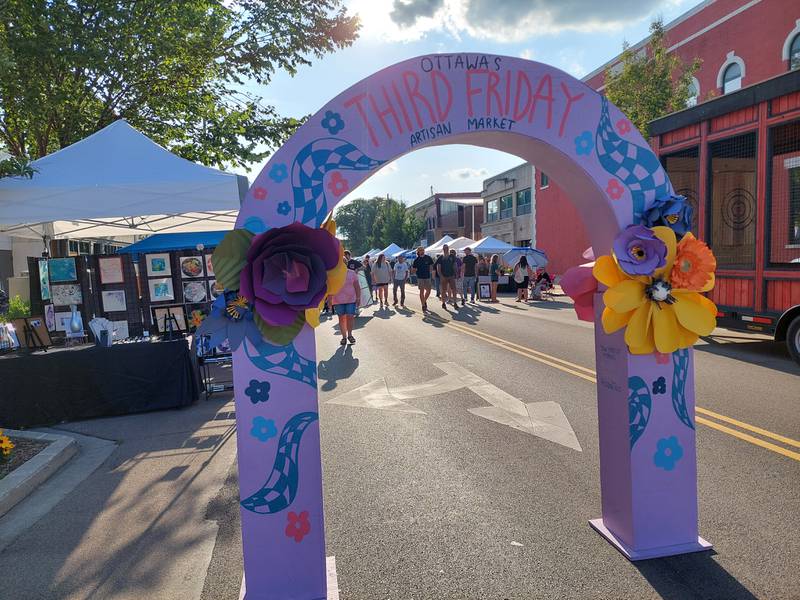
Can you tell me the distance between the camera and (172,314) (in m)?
8.72

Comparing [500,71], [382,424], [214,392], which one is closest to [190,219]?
[214,392]

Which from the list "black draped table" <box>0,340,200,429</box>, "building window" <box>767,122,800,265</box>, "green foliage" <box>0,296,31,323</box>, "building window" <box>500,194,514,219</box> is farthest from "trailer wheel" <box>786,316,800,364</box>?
"building window" <box>500,194,514,219</box>

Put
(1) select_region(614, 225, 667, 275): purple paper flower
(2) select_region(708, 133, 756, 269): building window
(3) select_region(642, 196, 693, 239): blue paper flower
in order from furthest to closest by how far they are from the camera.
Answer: (2) select_region(708, 133, 756, 269): building window < (3) select_region(642, 196, 693, 239): blue paper flower < (1) select_region(614, 225, 667, 275): purple paper flower

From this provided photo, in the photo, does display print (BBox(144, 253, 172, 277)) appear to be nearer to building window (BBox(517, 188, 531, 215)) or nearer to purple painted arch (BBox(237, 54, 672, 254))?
purple painted arch (BBox(237, 54, 672, 254))

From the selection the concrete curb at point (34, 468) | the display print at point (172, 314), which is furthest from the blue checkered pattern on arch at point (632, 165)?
the display print at point (172, 314)

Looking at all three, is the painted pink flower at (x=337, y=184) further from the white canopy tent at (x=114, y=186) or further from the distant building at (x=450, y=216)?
the distant building at (x=450, y=216)

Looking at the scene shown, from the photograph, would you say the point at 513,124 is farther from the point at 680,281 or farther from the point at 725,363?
the point at 725,363

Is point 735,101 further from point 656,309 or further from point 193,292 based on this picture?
point 193,292

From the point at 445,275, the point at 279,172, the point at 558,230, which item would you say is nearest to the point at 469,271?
the point at 445,275

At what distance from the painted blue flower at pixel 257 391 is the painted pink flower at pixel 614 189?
2133 mm

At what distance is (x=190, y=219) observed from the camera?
10945 millimetres

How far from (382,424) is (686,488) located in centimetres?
322

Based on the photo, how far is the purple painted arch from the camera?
2.69 m

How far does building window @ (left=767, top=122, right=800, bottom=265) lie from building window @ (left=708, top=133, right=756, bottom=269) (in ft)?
1.05
